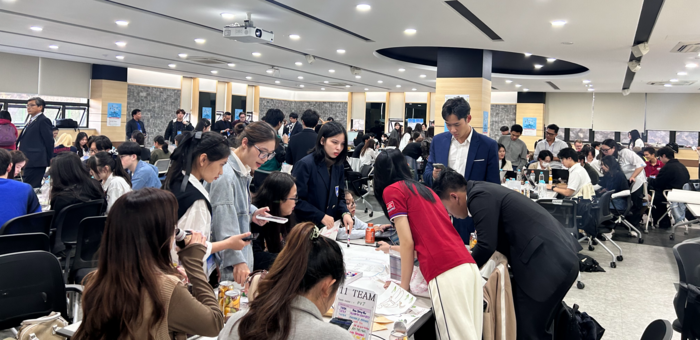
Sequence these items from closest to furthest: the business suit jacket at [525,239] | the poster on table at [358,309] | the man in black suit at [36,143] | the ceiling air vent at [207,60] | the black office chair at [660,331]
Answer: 1. the black office chair at [660,331]
2. the poster on table at [358,309]
3. the business suit jacket at [525,239]
4. the man in black suit at [36,143]
5. the ceiling air vent at [207,60]

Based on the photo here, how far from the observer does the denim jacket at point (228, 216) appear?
2.42 metres

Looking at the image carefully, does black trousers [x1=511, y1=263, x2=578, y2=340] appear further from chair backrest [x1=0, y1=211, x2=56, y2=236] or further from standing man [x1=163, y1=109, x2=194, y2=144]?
standing man [x1=163, y1=109, x2=194, y2=144]

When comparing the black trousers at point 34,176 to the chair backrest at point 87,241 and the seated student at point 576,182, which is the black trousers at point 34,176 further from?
the seated student at point 576,182

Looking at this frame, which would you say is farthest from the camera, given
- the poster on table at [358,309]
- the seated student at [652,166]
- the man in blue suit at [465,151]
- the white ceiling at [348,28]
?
the seated student at [652,166]

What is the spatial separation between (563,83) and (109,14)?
40.4 feet

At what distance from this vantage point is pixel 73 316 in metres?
2.70

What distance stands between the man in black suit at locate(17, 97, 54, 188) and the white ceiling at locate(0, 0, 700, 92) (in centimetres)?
148

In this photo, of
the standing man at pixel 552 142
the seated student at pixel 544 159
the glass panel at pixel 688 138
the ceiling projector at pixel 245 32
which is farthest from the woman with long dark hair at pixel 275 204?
the glass panel at pixel 688 138

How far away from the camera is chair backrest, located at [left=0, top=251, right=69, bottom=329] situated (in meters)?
2.30

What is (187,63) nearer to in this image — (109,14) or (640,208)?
(109,14)

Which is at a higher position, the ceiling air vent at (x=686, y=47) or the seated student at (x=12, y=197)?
the ceiling air vent at (x=686, y=47)

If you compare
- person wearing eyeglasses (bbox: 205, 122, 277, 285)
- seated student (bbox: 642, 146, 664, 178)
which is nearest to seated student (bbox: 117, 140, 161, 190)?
person wearing eyeglasses (bbox: 205, 122, 277, 285)

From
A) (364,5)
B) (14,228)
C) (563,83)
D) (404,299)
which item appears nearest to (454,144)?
(404,299)

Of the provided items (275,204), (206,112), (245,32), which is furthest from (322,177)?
(206,112)
